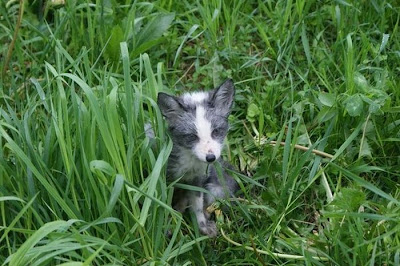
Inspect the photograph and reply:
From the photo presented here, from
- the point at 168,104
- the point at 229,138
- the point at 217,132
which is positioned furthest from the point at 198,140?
the point at 229,138

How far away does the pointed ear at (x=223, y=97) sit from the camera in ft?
13.6

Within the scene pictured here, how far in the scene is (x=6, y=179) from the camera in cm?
385

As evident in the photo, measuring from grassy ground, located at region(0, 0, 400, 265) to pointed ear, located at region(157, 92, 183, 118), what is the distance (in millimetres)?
62

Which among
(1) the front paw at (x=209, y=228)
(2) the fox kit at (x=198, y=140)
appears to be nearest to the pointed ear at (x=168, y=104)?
(2) the fox kit at (x=198, y=140)

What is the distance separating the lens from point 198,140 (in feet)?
13.3

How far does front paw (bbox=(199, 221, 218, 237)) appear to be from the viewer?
418 centimetres

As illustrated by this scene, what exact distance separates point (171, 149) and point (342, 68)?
1.64m

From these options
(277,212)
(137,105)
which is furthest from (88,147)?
(277,212)

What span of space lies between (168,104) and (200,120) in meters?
0.19

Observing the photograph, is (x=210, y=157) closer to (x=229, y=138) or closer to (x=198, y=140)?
(x=198, y=140)

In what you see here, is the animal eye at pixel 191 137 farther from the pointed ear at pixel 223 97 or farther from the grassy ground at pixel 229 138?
the pointed ear at pixel 223 97

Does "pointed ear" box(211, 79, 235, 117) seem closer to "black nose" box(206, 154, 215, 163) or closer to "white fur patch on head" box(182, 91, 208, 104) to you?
"white fur patch on head" box(182, 91, 208, 104)

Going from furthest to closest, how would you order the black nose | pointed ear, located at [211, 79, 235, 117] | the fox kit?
pointed ear, located at [211, 79, 235, 117]
the fox kit
the black nose

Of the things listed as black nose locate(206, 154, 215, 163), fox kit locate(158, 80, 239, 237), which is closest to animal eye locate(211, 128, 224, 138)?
fox kit locate(158, 80, 239, 237)
